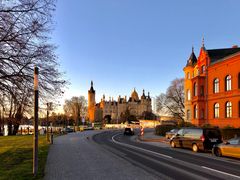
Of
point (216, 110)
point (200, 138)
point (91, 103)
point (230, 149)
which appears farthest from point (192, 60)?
point (91, 103)

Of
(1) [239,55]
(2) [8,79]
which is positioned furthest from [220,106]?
(2) [8,79]

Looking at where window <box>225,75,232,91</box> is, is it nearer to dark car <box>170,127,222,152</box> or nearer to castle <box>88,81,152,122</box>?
dark car <box>170,127,222,152</box>

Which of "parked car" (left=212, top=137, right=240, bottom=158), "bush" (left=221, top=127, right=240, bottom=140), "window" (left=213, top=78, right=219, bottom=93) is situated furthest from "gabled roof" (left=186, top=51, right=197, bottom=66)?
"parked car" (left=212, top=137, right=240, bottom=158)

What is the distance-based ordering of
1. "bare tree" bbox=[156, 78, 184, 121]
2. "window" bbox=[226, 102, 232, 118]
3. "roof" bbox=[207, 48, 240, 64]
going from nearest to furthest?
"window" bbox=[226, 102, 232, 118] < "roof" bbox=[207, 48, 240, 64] < "bare tree" bbox=[156, 78, 184, 121]

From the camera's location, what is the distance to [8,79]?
50.8 feet

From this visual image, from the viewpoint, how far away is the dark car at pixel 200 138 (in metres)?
24.3

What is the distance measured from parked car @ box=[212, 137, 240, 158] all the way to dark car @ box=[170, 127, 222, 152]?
328 centimetres

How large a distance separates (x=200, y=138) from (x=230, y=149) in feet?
17.3

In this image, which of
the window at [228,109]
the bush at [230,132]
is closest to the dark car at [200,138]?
the bush at [230,132]

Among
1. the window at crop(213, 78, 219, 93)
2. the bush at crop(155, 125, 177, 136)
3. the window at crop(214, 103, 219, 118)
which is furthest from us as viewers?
the bush at crop(155, 125, 177, 136)

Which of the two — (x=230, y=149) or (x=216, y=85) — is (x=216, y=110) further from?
(x=230, y=149)

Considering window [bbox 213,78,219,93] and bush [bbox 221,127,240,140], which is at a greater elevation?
window [bbox 213,78,219,93]

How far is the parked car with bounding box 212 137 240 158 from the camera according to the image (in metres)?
18.9

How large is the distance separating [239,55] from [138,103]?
15864 centimetres
